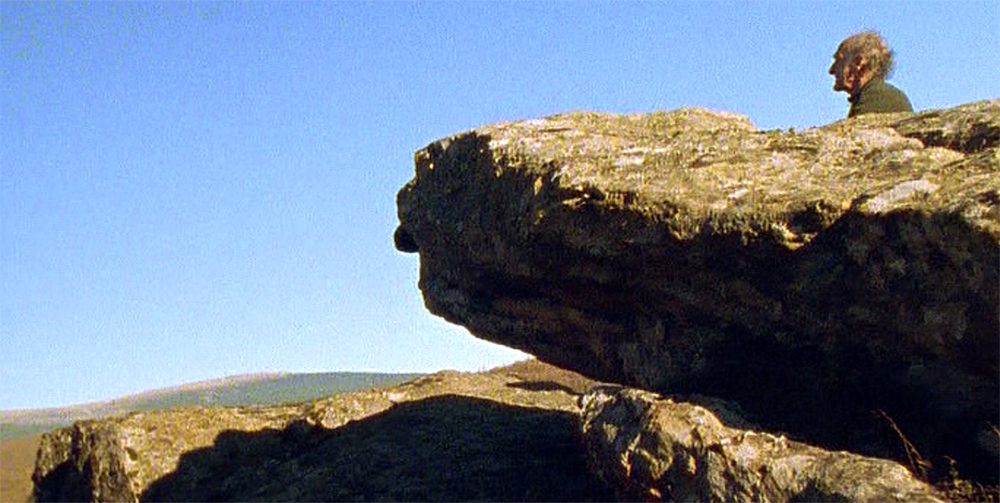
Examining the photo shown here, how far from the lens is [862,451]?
28.9 feet

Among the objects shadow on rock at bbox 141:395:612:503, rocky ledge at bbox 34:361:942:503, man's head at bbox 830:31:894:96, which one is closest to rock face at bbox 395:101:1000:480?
rocky ledge at bbox 34:361:942:503

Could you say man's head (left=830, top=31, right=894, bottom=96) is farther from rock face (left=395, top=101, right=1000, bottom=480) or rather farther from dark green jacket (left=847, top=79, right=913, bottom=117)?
rock face (left=395, top=101, right=1000, bottom=480)

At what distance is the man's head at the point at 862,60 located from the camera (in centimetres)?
1288

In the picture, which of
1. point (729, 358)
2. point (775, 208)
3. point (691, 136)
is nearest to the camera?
point (775, 208)

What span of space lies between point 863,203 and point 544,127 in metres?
4.65

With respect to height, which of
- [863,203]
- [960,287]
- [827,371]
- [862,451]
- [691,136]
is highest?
[691,136]

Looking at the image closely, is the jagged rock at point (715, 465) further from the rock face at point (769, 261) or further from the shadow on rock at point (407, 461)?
the shadow on rock at point (407, 461)

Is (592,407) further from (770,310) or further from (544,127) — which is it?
(544,127)

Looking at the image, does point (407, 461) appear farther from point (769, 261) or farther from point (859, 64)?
point (859, 64)

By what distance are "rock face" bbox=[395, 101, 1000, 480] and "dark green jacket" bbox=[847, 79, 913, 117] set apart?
6.26ft

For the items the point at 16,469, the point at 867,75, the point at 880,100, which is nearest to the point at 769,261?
the point at 880,100

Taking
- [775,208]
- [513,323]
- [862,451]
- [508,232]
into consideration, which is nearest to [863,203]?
[775,208]

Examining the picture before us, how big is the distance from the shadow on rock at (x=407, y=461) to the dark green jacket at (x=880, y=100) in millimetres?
5699

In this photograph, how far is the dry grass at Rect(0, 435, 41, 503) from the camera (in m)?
45.8
